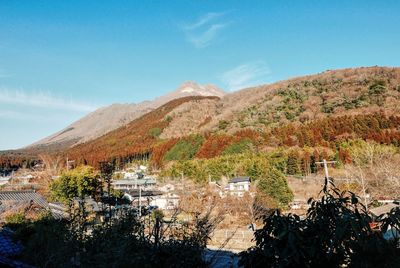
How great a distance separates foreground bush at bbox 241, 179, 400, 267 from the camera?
226cm

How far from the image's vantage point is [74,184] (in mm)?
26500

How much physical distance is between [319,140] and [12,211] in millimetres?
38793

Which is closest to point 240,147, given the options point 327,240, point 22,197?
point 22,197

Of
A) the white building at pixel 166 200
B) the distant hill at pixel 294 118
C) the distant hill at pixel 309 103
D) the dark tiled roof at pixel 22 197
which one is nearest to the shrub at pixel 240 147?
the distant hill at pixel 294 118

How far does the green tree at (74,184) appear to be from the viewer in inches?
1007

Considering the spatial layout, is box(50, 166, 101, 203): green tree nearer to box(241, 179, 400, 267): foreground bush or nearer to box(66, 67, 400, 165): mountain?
box(66, 67, 400, 165): mountain

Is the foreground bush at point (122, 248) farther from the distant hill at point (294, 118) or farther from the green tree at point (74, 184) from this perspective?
the distant hill at point (294, 118)

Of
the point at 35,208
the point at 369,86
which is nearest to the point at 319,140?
the point at 369,86

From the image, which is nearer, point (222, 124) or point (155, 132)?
Answer: point (222, 124)

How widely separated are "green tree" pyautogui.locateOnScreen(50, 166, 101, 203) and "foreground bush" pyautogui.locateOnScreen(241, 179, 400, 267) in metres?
24.5

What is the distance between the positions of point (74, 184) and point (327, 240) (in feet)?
88.5

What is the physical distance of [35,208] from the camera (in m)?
16.5

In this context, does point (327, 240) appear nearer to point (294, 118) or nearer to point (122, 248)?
point (122, 248)

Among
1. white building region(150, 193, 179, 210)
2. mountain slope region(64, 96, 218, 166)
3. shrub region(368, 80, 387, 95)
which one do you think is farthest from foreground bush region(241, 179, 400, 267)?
shrub region(368, 80, 387, 95)
